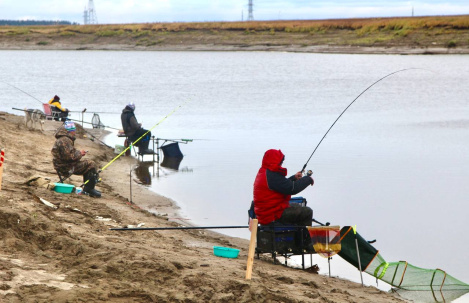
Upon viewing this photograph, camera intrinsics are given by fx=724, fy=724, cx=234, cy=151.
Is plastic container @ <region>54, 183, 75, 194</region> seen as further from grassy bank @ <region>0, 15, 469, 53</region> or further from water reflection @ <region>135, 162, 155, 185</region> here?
grassy bank @ <region>0, 15, 469, 53</region>

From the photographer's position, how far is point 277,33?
213ft

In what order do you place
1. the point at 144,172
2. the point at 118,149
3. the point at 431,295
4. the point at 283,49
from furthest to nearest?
the point at 283,49
the point at 118,149
the point at 144,172
the point at 431,295

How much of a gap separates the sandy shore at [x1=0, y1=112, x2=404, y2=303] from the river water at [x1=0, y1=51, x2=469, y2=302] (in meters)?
1.41

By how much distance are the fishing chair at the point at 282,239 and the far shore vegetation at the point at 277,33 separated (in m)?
45.0

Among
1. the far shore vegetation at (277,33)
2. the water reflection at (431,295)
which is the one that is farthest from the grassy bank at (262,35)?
the water reflection at (431,295)

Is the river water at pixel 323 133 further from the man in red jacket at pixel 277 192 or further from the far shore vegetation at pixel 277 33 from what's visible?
the far shore vegetation at pixel 277 33

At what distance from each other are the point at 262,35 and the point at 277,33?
1.50 meters

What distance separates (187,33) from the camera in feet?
227

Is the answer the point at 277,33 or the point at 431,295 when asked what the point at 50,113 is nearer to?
the point at 431,295

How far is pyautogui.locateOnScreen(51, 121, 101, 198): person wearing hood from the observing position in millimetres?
9367

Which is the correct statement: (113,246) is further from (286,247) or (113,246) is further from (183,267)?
(286,247)

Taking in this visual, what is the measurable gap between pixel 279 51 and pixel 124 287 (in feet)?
182

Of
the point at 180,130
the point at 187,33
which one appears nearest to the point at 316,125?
the point at 180,130

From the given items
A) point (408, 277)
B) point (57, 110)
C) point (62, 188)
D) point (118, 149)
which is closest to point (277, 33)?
point (57, 110)
